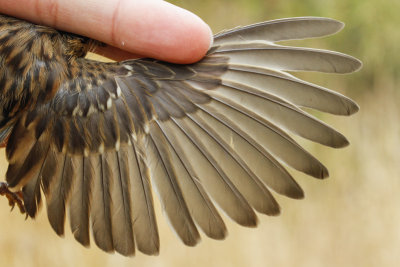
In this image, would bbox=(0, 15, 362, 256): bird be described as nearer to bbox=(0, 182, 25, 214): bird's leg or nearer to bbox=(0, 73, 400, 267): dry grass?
bbox=(0, 182, 25, 214): bird's leg

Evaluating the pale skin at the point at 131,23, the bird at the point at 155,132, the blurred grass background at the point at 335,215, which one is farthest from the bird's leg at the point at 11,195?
the blurred grass background at the point at 335,215

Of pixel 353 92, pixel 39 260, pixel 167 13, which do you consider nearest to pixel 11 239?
pixel 39 260

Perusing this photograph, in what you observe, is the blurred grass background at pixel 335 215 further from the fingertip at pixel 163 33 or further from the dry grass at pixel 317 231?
the fingertip at pixel 163 33

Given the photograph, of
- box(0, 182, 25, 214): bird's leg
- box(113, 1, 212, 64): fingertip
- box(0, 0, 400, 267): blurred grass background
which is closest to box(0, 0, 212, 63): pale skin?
box(113, 1, 212, 64): fingertip

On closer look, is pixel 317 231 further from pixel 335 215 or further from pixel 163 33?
pixel 163 33

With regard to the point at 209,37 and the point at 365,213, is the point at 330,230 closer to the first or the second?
the point at 365,213
